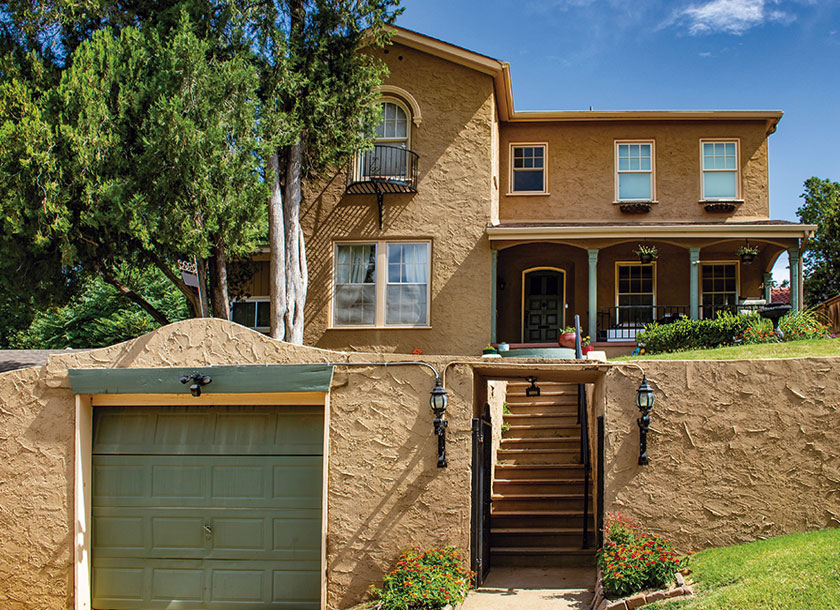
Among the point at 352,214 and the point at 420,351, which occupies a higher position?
the point at 352,214

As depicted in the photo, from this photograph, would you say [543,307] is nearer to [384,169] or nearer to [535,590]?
[384,169]

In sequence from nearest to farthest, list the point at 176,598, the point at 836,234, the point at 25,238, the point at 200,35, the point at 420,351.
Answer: the point at 176,598 → the point at 25,238 → the point at 200,35 → the point at 420,351 → the point at 836,234

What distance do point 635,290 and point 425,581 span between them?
40.6 feet

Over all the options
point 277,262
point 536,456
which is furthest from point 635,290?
point 277,262

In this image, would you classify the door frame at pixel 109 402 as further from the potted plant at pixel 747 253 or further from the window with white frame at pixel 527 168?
the potted plant at pixel 747 253

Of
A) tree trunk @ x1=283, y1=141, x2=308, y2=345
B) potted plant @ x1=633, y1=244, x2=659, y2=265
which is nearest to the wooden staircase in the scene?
potted plant @ x1=633, y1=244, x2=659, y2=265

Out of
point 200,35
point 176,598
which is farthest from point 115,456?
point 200,35

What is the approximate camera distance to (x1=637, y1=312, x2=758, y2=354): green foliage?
16.5 metres

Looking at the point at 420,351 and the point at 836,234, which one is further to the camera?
the point at 836,234

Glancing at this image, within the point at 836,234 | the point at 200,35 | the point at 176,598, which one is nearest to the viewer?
the point at 176,598

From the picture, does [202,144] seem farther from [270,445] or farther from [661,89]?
[661,89]

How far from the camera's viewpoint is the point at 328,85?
52.9 feet

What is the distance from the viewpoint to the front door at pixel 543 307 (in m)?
20.4

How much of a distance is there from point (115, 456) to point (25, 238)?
4423 millimetres
